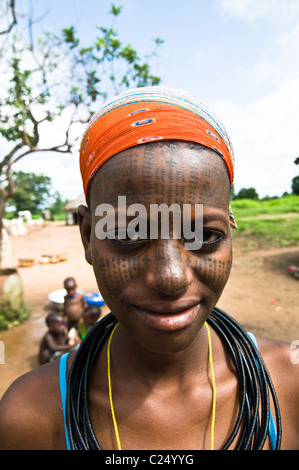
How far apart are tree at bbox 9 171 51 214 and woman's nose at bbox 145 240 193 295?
144ft

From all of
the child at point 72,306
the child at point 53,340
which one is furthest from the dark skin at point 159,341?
the child at point 72,306

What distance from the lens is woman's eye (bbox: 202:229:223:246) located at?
108cm

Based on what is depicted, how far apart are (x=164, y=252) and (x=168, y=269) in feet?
0.19

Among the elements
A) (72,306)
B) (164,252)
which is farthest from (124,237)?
(72,306)

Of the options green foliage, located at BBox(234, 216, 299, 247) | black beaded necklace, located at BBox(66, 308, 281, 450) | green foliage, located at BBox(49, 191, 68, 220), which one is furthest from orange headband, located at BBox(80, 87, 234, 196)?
green foliage, located at BBox(49, 191, 68, 220)

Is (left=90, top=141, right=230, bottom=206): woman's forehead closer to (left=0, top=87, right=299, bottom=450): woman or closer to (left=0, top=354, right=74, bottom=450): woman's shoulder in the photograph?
(left=0, top=87, right=299, bottom=450): woman

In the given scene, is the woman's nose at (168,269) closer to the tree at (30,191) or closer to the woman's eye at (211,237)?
the woman's eye at (211,237)

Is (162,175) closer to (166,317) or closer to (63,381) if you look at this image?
(166,317)

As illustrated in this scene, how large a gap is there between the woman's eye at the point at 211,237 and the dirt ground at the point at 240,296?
457 centimetres

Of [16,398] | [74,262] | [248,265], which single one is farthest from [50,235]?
[16,398]

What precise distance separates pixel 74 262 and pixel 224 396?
1234 centimetres

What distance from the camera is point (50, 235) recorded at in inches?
904

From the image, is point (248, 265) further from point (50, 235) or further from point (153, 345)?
point (50, 235)

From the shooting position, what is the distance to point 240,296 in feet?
25.9
